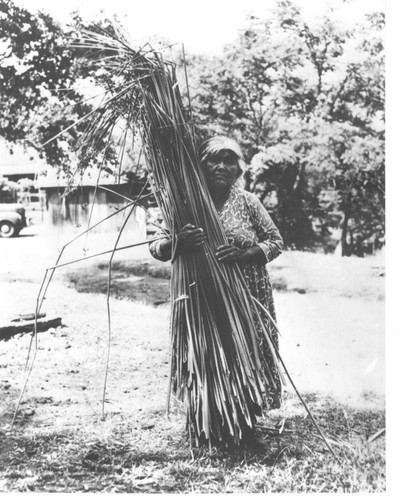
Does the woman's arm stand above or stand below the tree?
below

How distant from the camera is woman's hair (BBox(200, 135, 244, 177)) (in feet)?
5.19

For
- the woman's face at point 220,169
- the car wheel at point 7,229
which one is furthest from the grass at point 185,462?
the woman's face at point 220,169

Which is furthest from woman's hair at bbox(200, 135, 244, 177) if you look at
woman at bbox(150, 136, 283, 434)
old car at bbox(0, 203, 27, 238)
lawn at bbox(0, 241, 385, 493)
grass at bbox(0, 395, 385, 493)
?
grass at bbox(0, 395, 385, 493)

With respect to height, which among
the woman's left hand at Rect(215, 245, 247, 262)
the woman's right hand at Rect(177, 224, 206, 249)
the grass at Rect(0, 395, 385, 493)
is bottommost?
the grass at Rect(0, 395, 385, 493)

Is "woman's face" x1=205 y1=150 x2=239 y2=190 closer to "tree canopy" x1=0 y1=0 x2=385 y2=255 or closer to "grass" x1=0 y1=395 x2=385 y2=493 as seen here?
"tree canopy" x1=0 y1=0 x2=385 y2=255

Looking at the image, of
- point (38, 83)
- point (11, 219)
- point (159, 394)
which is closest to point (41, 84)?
point (38, 83)

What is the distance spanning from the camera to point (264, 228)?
1.63 metres

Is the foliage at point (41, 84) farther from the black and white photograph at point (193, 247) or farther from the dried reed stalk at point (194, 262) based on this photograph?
the dried reed stalk at point (194, 262)

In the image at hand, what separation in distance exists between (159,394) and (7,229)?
77cm

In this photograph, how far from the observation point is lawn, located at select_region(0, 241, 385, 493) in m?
1.62

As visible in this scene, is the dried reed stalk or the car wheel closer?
the dried reed stalk

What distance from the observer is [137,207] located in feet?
5.54

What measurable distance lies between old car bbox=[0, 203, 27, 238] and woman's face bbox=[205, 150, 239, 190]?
27.1 inches
